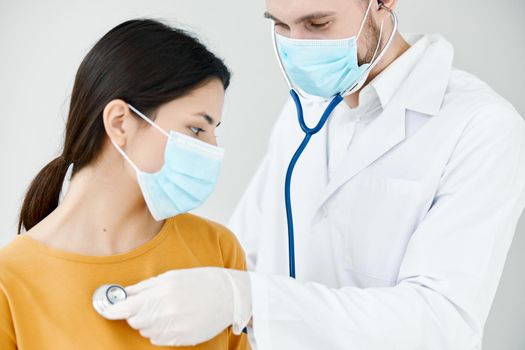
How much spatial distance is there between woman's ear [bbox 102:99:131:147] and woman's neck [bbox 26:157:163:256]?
0.23 feet

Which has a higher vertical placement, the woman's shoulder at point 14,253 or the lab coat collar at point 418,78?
the lab coat collar at point 418,78

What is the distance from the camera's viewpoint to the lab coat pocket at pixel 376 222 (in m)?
1.63

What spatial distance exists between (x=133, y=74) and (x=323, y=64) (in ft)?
1.54

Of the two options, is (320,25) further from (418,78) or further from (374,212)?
(374,212)

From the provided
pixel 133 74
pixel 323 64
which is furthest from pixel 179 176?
pixel 323 64

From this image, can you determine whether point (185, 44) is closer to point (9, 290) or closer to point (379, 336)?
point (9, 290)

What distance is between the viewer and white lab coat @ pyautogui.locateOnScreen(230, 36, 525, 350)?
1375 mm

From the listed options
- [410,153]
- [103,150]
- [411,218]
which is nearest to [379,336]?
[411,218]

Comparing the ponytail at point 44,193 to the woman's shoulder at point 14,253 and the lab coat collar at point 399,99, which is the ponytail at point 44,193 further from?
the lab coat collar at point 399,99

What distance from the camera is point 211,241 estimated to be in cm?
164

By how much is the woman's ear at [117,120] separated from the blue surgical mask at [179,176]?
0.6 inches

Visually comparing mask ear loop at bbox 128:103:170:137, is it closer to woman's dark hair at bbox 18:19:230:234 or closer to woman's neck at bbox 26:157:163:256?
woman's dark hair at bbox 18:19:230:234

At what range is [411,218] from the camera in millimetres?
1627

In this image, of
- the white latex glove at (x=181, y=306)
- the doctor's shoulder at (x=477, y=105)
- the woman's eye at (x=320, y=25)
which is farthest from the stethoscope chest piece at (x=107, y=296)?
the doctor's shoulder at (x=477, y=105)
